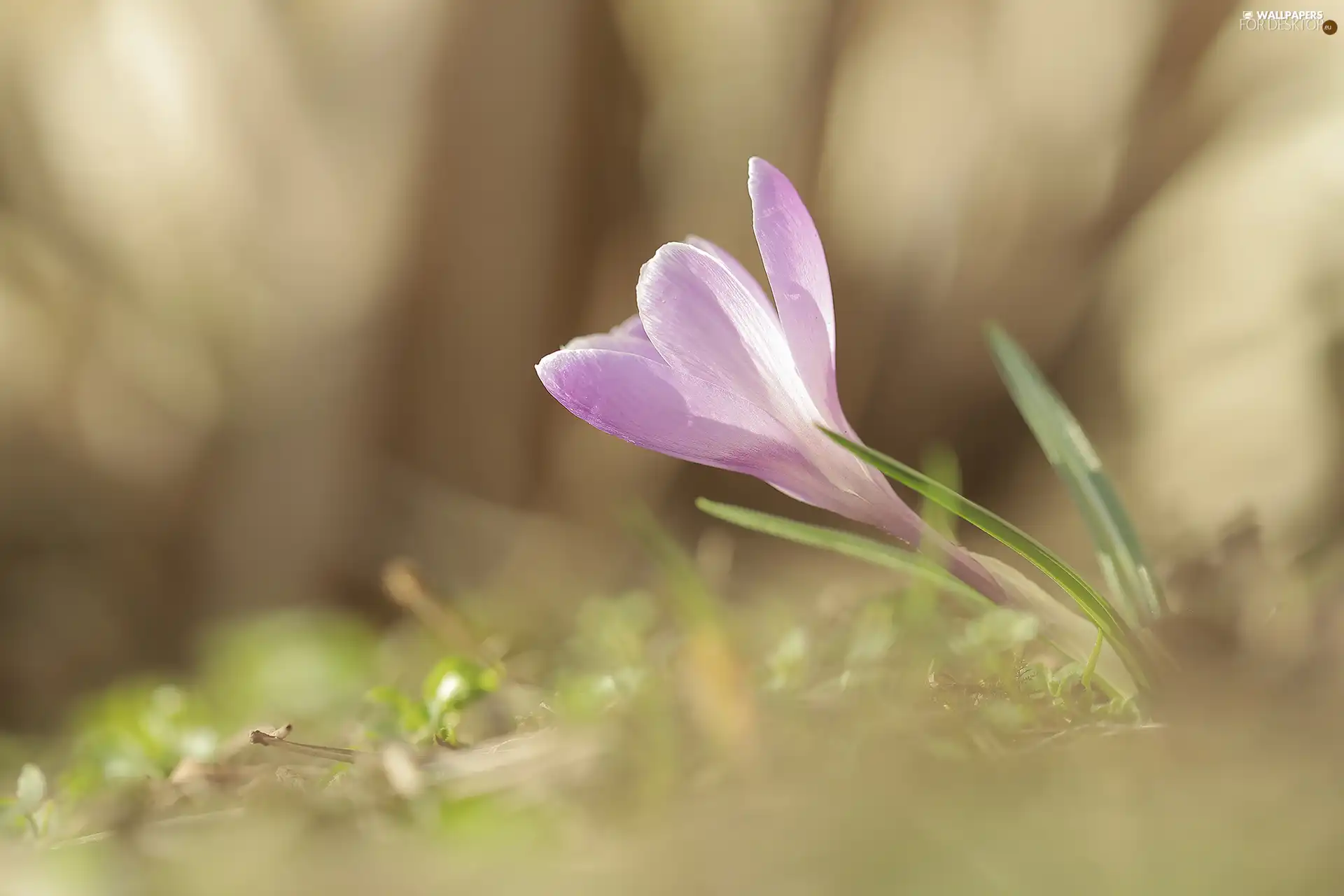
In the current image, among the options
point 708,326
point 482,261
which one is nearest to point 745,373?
point 708,326

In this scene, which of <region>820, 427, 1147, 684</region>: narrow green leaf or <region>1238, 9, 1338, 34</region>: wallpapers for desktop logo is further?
<region>1238, 9, 1338, 34</region>: wallpapers for desktop logo

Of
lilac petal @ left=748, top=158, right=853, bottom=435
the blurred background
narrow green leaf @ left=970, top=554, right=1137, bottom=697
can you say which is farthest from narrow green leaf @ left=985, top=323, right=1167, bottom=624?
the blurred background

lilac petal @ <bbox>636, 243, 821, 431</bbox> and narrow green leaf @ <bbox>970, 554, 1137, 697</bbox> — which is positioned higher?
lilac petal @ <bbox>636, 243, 821, 431</bbox>

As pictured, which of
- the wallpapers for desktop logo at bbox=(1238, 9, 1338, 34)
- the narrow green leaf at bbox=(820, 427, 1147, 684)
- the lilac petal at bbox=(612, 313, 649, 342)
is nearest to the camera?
the narrow green leaf at bbox=(820, 427, 1147, 684)

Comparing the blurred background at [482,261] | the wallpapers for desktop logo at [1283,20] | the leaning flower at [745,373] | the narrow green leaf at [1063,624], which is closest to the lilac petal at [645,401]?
the leaning flower at [745,373]

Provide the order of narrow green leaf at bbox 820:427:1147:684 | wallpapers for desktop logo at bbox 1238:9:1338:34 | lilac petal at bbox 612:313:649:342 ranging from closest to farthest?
narrow green leaf at bbox 820:427:1147:684, lilac petal at bbox 612:313:649:342, wallpapers for desktop logo at bbox 1238:9:1338:34

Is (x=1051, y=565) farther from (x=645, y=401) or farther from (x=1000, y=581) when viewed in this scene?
(x=645, y=401)

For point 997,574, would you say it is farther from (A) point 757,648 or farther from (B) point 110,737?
(B) point 110,737

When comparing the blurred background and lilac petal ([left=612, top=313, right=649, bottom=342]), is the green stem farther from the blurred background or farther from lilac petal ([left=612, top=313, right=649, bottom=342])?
the blurred background

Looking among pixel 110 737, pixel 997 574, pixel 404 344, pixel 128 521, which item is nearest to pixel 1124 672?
pixel 997 574
